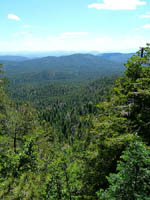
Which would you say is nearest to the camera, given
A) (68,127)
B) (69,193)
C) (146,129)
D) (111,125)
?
(146,129)

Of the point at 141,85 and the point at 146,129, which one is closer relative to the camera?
the point at 146,129

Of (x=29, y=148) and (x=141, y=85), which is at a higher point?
(x=141, y=85)

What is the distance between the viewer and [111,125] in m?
9.87

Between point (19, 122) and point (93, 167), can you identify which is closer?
point (93, 167)

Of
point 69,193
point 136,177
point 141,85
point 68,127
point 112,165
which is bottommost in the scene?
point 68,127

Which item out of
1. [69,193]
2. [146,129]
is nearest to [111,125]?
[146,129]

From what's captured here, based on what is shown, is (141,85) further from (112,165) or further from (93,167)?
(93,167)

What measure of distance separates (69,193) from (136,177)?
312 inches

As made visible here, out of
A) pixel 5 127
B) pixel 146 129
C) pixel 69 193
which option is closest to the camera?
pixel 146 129

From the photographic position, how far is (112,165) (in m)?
9.73

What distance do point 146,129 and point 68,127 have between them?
79.5m

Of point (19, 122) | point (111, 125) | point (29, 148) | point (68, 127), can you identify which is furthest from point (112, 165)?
point (68, 127)

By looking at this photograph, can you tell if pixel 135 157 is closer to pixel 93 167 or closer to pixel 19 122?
pixel 93 167

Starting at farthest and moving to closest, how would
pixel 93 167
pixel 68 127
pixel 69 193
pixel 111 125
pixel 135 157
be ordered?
pixel 68 127, pixel 69 193, pixel 93 167, pixel 111 125, pixel 135 157
